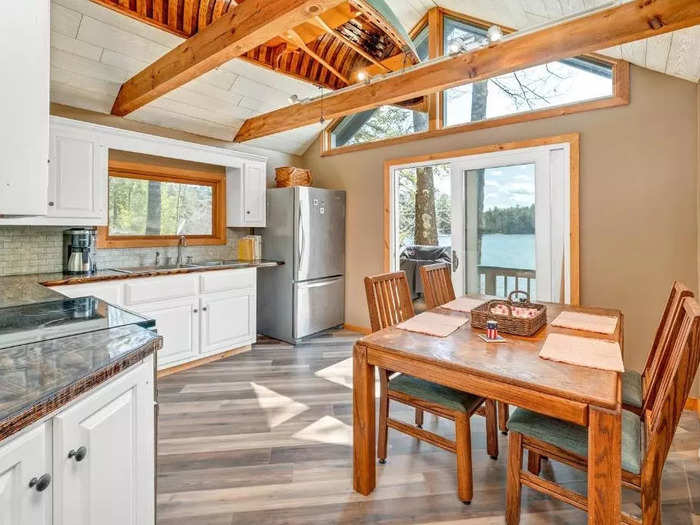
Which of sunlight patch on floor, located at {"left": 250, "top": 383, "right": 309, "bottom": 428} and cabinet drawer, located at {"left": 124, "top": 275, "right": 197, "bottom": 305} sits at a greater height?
cabinet drawer, located at {"left": 124, "top": 275, "right": 197, "bottom": 305}

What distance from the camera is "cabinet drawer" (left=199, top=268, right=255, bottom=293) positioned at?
11.5ft

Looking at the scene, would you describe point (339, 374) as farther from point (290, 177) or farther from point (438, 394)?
point (290, 177)

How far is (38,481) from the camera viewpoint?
80 centimetres

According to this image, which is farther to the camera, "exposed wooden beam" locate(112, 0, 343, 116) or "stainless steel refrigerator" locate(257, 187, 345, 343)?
"stainless steel refrigerator" locate(257, 187, 345, 343)

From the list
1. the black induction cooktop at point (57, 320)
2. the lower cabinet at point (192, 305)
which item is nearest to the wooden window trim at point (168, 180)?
the lower cabinet at point (192, 305)

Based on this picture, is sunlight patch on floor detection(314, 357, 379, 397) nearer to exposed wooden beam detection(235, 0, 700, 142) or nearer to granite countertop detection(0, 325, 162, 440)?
granite countertop detection(0, 325, 162, 440)

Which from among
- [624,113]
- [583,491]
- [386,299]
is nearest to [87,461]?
[386,299]

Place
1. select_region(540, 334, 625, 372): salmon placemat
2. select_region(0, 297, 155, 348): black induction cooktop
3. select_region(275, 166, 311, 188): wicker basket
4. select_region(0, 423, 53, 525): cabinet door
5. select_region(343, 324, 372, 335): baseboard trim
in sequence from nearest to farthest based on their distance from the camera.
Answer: select_region(0, 423, 53, 525): cabinet door < select_region(0, 297, 155, 348): black induction cooktop < select_region(540, 334, 625, 372): salmon placemat < select_region(275, 166, 311, 188): wicker basket < select_region(343, 324, 372, 335): baseboard trim

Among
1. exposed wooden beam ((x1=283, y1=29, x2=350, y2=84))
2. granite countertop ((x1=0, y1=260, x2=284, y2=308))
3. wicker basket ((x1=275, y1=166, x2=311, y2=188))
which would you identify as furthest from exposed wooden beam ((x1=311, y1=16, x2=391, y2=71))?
granite countertop ((x1=0, y1=260, x2=284, y2=308))

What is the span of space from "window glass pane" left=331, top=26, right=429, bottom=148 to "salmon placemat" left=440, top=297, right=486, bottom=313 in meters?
2.14

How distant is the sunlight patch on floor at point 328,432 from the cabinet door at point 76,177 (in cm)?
237

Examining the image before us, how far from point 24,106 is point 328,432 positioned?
7.08 ft

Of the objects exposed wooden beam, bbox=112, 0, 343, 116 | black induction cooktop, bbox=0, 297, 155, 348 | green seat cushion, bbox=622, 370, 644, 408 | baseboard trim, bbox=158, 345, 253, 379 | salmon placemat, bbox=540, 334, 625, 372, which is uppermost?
exposed wooden beam, bbox=112, 0, 343, 116

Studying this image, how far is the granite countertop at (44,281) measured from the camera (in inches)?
77.7
